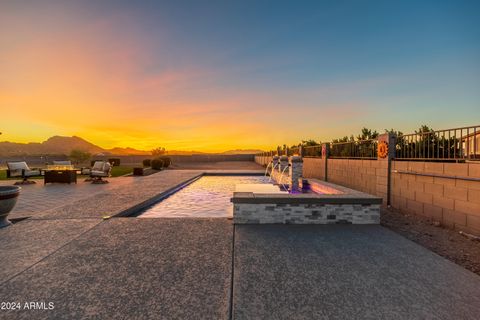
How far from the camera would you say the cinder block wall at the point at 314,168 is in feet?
44.4

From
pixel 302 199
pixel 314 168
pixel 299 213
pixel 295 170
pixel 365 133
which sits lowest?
pixel 299 213

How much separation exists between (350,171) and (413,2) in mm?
6729

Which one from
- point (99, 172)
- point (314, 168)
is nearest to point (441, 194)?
point (314, 168)

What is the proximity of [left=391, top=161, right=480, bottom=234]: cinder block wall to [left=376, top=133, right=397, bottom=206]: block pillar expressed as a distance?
0.23 meters

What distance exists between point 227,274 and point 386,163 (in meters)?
7.02

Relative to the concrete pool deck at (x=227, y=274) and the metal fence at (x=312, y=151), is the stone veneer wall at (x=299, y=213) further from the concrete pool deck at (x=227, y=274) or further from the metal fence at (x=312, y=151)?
the metal fence at (x=312, y=151)

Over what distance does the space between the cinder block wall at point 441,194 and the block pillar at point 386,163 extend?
23 cm

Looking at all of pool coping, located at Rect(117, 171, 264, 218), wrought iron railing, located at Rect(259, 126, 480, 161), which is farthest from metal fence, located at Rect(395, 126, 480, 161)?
pool coping, located at Rect(117, 171, 264, 218)

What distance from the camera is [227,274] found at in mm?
3162

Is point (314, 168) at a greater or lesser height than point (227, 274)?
greater

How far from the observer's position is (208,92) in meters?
18.2

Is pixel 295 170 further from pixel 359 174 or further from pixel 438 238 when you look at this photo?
pixel 438 238

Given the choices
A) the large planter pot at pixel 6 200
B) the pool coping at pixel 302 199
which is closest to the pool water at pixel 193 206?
the pool coping at pixel 302 199

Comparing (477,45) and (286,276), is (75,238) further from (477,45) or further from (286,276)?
(477,45)
